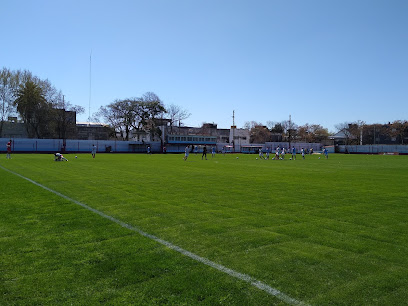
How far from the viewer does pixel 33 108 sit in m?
73.6

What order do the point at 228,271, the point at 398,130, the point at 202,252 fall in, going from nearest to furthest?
the point at 228,271
the point at 202,252
the point at 398,130

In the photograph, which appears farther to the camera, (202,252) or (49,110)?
(49,110)

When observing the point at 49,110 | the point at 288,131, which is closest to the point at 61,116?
the point at 49,110

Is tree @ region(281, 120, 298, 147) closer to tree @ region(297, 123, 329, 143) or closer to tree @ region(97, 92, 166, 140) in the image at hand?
tree @ region(297, 123, 329, 143)

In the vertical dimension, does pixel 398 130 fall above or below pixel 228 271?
above

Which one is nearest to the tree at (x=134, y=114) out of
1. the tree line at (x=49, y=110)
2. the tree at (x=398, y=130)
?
the tree line at (x=49, y=110)

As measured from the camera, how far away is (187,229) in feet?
20.9

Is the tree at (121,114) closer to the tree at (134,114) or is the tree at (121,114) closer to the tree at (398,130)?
the tree at (134,114)

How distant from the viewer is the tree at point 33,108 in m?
71.9

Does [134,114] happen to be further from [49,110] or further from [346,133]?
[346,133]

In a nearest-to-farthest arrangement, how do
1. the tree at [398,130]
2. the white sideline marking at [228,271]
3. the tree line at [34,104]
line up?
1. the white sideline marking at [228,271]
2. the tree line at [34,104]
3. the tree at [398,130]

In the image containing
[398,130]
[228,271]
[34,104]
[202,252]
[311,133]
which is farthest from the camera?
[311,133]

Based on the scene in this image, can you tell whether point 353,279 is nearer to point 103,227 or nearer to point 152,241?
point 152,241

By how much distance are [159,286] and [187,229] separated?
8.35 ft
